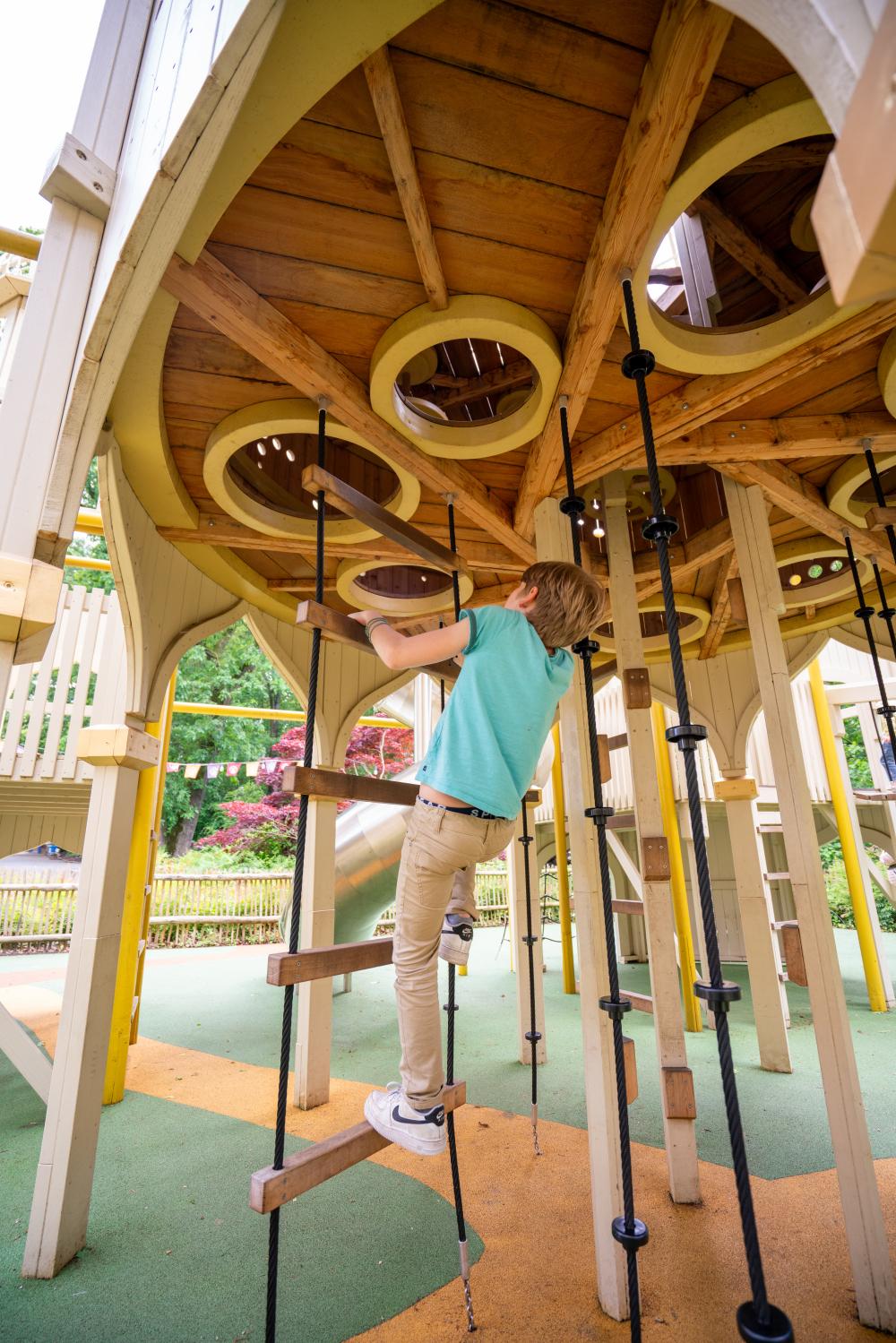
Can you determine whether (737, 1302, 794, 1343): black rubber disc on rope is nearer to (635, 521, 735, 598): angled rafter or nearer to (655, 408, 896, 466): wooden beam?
(655, 408, 896, 466): wooden beam

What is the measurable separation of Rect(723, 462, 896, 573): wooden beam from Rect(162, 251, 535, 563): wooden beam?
1438mm

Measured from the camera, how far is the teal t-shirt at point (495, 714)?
2035 mm

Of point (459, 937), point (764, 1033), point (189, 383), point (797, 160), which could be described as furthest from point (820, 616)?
point (189, 383)

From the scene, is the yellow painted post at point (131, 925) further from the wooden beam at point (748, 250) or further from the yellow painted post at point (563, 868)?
the yellow painted post at point (563, 868)

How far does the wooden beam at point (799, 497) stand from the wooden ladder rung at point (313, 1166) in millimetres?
3116

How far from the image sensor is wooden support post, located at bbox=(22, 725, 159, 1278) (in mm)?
2703

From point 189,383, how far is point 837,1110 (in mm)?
3921

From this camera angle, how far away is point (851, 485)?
3.62 metres

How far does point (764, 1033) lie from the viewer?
5.06 meters

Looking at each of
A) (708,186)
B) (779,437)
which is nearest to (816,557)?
(779,437)

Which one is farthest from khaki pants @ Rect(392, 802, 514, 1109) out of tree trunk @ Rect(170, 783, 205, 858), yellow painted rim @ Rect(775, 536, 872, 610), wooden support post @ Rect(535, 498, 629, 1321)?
tree trunk @ Rect(170, 783, 205, 858)

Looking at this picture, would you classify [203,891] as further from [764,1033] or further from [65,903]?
[764,1033]

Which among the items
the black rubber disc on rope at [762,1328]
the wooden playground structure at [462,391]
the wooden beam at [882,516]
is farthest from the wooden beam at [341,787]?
the wooden beam at [882,516]

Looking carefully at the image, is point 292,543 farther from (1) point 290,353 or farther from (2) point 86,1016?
(2) point 86,1016
